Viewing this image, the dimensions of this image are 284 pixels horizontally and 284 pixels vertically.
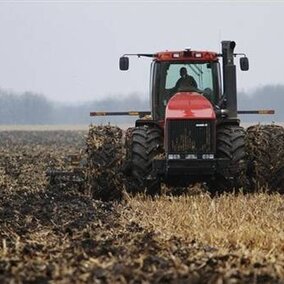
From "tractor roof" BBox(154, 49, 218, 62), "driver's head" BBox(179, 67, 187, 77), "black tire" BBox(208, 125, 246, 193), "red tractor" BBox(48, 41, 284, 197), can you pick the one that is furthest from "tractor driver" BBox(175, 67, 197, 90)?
"black tire" BBox(208, 125, 246, 193)

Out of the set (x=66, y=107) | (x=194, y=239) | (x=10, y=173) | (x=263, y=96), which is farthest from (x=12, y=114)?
(x=194, y=239)

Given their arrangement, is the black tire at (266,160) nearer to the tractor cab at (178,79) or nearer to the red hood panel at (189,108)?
the red hood panel at (189,108)

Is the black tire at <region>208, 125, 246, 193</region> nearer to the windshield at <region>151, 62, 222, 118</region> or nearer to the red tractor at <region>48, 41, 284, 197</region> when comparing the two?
the red tractor at <region>48, 41, 284, 197</region>

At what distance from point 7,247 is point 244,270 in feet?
8.41

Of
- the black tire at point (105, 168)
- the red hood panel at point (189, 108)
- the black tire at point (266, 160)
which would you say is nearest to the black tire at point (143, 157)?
the black tire at point (105, 168)

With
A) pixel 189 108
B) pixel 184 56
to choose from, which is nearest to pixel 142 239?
pixel 189 108

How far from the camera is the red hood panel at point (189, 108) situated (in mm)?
13927

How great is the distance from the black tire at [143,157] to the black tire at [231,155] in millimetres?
1000

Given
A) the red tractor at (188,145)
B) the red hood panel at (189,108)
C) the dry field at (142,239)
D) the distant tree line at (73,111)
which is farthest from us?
the distant tree line at (73,111)

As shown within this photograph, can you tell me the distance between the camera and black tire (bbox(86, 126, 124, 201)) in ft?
45.8

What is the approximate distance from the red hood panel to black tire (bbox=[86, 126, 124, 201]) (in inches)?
40.8

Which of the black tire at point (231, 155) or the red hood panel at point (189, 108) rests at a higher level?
the red hood panel at point (189, 108)

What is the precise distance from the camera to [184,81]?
15.1 m

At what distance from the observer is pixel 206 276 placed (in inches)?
260
